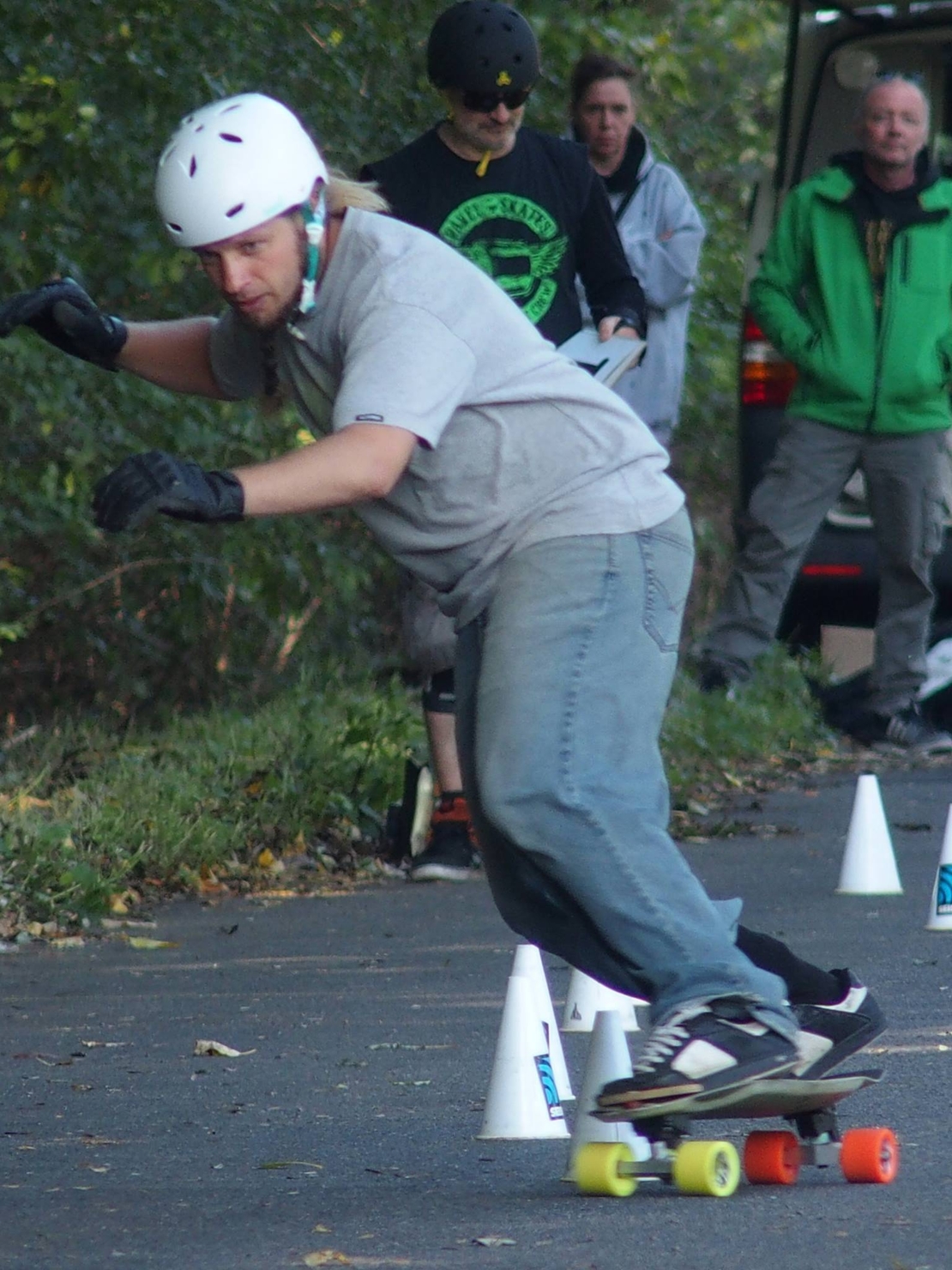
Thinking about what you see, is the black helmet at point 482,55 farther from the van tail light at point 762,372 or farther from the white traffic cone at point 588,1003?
the van tail light at point 762,372

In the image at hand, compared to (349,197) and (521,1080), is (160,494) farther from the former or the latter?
(521,1080)

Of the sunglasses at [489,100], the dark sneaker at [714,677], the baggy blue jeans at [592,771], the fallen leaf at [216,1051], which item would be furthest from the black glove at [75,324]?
the dark sneaker at [714,677]

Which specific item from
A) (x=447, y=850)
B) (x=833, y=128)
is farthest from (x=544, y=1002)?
(x=833, y=128)

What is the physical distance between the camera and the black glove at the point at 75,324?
14.9ft

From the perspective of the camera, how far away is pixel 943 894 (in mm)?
6359

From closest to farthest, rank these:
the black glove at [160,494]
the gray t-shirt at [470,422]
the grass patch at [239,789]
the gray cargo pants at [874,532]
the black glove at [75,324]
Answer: the black glove at [160,494]
the gray t-shirt at [470,422]
the black glove at [75,324]
the grass patch at [239,789]
the gray cargo pants at [874,532]

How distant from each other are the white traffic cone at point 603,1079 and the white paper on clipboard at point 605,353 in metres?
2.97

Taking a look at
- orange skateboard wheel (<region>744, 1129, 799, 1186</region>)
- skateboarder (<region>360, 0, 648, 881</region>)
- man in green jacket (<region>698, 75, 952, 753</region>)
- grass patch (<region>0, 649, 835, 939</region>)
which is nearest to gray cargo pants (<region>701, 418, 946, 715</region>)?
man in green jacket (<region>698, 75, 952, 753</region>)

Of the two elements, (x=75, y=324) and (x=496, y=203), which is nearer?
(x=75, y=324)

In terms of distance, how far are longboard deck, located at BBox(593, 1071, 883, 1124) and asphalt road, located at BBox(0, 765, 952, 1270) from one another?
127 millimetres

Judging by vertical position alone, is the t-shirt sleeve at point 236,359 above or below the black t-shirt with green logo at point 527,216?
below

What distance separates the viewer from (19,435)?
9.49 m

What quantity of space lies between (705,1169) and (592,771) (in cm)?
62

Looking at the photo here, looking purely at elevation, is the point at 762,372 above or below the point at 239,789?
above
